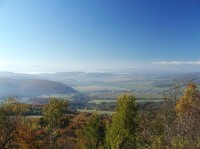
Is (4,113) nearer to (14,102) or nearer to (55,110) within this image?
(14,102)

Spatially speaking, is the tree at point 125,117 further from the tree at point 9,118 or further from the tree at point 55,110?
the tree at point 9,118

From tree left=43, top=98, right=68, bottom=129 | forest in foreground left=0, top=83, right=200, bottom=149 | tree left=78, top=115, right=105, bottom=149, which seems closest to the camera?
forest in foreground left=0, top=83, right=200, bottom=149

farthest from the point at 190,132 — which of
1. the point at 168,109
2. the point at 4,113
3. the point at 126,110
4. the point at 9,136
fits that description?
the point at 168,109

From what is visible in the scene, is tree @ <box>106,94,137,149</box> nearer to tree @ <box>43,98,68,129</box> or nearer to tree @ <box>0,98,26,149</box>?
tree @ <box>43,98,68,129</box>

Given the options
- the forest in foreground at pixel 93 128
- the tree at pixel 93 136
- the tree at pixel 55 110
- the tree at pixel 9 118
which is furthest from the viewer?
the tree at pixel 93 136

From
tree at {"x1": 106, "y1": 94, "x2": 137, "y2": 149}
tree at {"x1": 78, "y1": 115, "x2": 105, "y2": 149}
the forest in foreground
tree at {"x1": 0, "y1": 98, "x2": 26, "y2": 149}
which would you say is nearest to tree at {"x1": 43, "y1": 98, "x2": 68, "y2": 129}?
the forest in foreground

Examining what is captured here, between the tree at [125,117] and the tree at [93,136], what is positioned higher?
the tree at [125,117]

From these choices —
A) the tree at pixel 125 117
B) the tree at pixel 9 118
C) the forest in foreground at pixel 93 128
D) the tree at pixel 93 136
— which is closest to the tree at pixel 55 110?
the forest in foreground at pixel 93 128

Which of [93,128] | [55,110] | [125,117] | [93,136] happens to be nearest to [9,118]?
[55,110]
